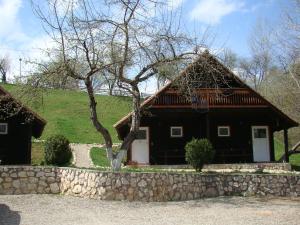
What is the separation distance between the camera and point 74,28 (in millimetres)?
16500

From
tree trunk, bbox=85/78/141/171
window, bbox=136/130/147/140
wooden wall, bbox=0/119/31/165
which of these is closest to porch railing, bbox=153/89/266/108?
window, bbox=136/130/147/140

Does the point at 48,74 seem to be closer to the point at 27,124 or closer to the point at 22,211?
the point at 22,211

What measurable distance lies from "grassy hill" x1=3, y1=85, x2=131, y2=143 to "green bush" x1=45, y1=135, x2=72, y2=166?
1442 cm

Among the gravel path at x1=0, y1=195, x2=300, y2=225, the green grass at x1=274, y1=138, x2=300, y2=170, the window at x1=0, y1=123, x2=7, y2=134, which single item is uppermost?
the window at x1=0, y1=123, x2=7, y2=134

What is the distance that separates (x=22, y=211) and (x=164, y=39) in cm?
803

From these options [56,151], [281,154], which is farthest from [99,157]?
[281,154]

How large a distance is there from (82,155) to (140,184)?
14.7m

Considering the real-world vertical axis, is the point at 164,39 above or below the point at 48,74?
above

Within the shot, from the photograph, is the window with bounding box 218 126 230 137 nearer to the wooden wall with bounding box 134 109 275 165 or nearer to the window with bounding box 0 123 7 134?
the wooden wall with bounding box 134 109 275 165

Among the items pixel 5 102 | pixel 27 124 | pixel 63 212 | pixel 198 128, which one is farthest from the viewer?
pixel 198 128

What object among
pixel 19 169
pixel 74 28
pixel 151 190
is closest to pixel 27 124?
pixel 19 169

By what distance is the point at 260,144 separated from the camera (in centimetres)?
2625

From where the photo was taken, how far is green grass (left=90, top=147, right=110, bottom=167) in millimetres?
26400

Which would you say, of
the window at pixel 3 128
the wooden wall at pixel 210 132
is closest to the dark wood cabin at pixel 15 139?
the window at pixel 3 128
